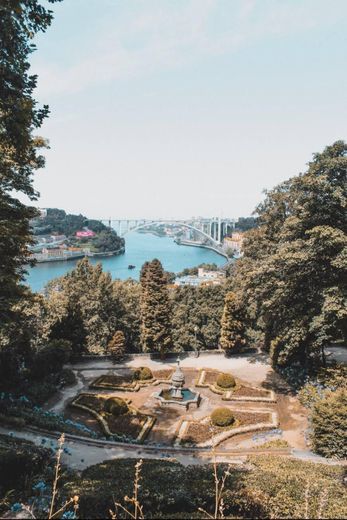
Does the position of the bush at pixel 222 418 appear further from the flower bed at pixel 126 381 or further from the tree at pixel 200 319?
the tree at pixel 200 319

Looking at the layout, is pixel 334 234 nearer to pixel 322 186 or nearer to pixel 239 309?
pixel 322 186

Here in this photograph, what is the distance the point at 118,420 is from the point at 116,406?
0.87m

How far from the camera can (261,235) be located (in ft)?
94.1

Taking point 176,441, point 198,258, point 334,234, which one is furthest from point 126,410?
point 198,258

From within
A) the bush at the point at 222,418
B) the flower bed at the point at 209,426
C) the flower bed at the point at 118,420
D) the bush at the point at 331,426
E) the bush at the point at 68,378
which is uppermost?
the bush at the point at 331,426

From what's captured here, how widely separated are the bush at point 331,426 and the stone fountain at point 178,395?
27.6 ft

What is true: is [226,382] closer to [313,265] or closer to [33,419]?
[313,265]

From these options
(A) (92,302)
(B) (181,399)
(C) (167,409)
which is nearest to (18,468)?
(C) (167,409)

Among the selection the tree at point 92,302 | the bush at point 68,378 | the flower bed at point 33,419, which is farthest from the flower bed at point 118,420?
the tree at point 92,302

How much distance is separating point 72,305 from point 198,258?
161 metres

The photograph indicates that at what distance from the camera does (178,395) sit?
23.7 meters

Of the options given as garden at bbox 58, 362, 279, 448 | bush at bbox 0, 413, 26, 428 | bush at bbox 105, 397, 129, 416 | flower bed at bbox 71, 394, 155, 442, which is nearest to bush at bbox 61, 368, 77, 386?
garden at bbox 58, 362, 279, 448

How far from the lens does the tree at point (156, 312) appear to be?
32.2m

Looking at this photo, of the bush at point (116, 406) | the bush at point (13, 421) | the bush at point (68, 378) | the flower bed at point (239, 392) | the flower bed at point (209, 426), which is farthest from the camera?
the bush at point (68, 378)
